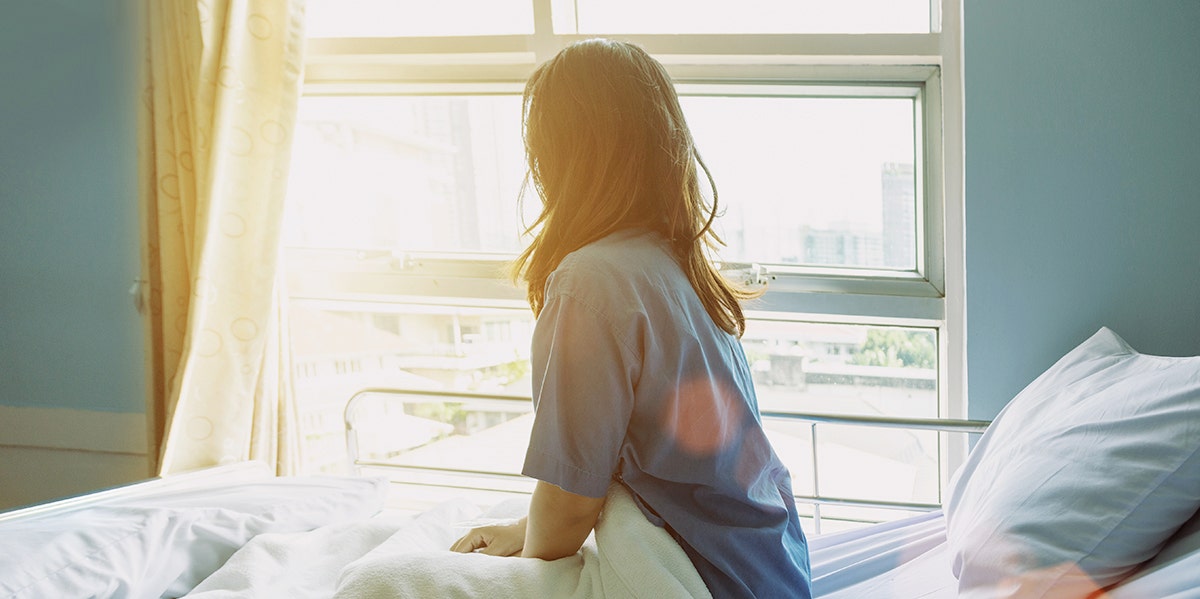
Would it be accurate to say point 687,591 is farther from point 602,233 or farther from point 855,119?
point 855,119

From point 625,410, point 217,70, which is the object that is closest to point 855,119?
point 625,410

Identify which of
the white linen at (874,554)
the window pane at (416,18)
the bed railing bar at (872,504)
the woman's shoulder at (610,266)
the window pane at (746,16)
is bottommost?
the bed railing bar at (872,504)

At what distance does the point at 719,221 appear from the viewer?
2211mm

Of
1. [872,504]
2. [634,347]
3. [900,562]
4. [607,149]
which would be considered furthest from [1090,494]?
[872,504]

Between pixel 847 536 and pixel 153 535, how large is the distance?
4.07 ft

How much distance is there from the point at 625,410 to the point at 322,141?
2.01 metres

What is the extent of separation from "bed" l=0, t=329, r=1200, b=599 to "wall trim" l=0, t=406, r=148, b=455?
1.55 ft

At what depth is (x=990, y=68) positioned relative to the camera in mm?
1887

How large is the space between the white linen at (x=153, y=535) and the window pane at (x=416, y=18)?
4.58 ft

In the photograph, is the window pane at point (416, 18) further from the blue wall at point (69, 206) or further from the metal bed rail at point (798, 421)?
the metal bed rail at point (798, 421)

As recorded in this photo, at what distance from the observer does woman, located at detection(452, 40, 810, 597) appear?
998 mm

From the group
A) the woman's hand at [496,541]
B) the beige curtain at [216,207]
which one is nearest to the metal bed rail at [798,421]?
the beige curtain at [216,207]

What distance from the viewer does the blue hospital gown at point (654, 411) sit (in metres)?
0.99

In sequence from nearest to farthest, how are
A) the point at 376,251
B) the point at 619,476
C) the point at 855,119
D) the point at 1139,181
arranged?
the point at 619,476 → the point at 1139,181 → the point at 855,119 → the point at 376,251
